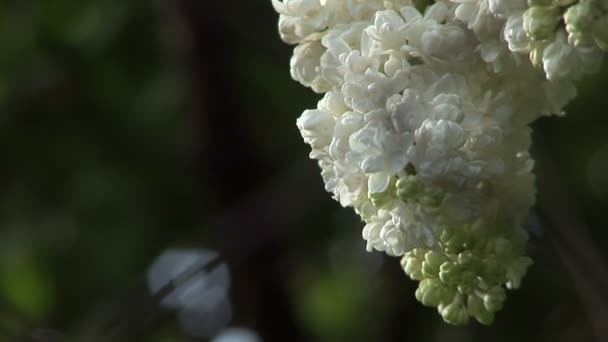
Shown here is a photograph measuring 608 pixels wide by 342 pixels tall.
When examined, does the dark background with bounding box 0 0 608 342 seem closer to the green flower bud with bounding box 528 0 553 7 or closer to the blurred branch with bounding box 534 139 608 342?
the blurred branch with bounding box 534 139 608 342

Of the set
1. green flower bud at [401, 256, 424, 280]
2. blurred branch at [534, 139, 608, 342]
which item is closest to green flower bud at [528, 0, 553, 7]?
green flower bud at [401, 256, 424, 280]

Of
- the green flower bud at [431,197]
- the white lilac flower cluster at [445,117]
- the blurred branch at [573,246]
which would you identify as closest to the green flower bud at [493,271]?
the white lilac flower cluster at [445,117]

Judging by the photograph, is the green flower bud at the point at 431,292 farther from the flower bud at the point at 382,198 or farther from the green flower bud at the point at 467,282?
the flower bud at the point at 382,198

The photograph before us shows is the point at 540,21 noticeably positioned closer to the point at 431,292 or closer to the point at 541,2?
the point at 541,2

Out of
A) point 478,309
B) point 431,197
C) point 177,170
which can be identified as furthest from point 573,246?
point 177,170

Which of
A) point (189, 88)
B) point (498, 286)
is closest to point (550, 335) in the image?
point (189, 88)

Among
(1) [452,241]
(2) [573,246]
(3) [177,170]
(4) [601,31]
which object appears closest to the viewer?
(4) [601,31]
